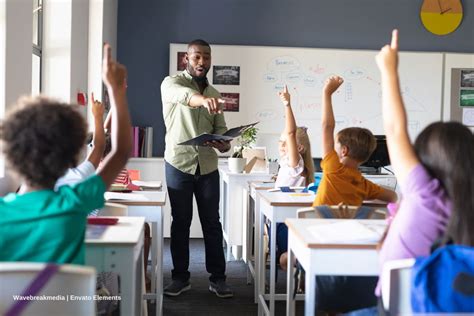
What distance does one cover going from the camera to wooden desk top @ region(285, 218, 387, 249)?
173cm

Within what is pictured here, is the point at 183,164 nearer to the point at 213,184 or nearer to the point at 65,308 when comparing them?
the point at 213,184

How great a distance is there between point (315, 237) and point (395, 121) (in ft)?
1.54

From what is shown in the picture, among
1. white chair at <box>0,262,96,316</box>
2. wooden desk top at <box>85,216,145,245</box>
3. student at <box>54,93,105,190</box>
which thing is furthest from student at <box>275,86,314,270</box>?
white chair at <box>0,262,96,316</box>

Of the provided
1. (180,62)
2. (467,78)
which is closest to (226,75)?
(180,62)

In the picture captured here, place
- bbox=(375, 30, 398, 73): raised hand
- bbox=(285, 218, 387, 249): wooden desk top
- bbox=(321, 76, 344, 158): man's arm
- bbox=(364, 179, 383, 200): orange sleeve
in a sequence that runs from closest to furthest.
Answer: bbox=(375, 30, 398, 73): raised hand, bbox=(285, 218, 387, 249): wooden desk top, bbox=(321, 76, 344, 158): man's arm, bbox=(364, 179, 383, 200): orange sleeve

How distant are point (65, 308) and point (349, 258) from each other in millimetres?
861

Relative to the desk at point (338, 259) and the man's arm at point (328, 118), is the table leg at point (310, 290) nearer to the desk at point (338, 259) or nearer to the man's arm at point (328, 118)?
the desk at point (338, 259)

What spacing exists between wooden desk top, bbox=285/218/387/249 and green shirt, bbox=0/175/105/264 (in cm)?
71

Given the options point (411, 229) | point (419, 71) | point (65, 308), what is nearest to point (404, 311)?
point (411, 229)

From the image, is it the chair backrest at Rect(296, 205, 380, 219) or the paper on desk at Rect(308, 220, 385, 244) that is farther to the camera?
the chair backrest at Rect(296, 205, 380, 219)

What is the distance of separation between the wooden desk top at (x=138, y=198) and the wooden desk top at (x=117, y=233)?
745mm

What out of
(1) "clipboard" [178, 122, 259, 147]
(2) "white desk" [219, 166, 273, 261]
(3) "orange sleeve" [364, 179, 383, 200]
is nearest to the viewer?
(3) "orange sleeve" [364, 179, 383, 200]

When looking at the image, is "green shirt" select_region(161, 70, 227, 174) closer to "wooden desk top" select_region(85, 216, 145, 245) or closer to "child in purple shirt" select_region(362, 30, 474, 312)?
"wooden desk top" select_region(85, 216, 145, 245)

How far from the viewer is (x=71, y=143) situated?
146cm
